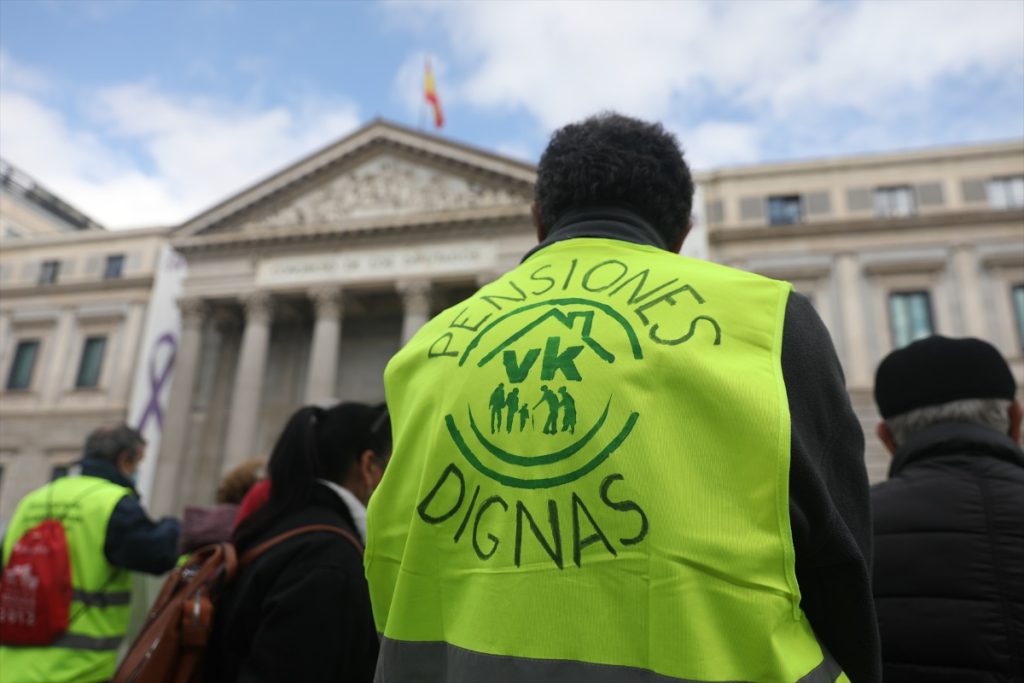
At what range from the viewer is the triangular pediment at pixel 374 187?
79.0ft

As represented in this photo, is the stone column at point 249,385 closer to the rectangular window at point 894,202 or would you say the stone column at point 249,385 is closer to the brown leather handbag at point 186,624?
the rectangular window at point 894,202

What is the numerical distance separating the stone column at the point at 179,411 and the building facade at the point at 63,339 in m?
3.63

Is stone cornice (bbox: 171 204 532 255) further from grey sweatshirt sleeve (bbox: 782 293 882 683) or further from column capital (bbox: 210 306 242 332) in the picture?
grey sweatshirt sleeve (bbox: 782 293 882 683)

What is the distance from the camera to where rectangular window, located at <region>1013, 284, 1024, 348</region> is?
2044 cm

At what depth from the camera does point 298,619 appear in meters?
2.47

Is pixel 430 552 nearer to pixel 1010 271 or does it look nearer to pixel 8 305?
pixel 1010 271

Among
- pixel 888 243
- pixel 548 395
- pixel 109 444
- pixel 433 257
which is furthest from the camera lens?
pixel 433 257

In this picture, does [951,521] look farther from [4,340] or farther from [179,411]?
[4,340]

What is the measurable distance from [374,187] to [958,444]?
24.5m

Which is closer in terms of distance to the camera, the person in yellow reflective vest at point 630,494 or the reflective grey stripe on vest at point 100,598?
the person in yellow reflective vest at point 630,494

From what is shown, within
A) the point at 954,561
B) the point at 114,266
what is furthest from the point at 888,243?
the point at 114,266

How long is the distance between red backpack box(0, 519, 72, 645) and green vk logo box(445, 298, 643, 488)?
3.35 metres

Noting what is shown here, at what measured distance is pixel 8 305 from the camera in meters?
30.2

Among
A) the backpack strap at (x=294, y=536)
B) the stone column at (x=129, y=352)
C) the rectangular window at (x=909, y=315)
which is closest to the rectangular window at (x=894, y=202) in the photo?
the rectangular window at (x=909, y=315)
